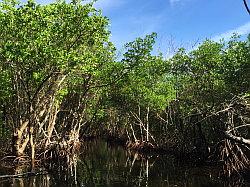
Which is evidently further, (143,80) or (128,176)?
(143,80)

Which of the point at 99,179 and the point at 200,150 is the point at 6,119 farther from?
the point at 200,150

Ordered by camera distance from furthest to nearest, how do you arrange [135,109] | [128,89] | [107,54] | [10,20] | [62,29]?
[135,109] < [128,89] < [107,54] < [62,29] < [10,20]

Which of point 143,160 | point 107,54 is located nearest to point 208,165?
point 143,160

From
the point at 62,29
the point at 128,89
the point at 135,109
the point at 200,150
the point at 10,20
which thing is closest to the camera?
the point at 10,20

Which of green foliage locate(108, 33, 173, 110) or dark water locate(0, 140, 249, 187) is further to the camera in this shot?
green foliage locate(108, 33, 173, 110)

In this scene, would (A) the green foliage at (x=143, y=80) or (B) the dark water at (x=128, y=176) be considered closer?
(B) the dark water at (x=128, y=176)

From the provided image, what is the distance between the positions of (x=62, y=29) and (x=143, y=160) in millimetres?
10558

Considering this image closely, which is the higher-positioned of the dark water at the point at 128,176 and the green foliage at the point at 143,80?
the green foliage at the point at 143,80

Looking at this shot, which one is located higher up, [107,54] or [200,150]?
[107,54]

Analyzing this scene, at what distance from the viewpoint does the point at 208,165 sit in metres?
22.6

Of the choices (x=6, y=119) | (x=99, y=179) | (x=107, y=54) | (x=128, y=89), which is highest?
(x=107, y=54)

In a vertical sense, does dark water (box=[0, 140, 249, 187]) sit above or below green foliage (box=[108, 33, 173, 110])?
below

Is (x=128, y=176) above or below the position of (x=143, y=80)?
below

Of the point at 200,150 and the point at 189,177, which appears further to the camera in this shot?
the point at 200,150
